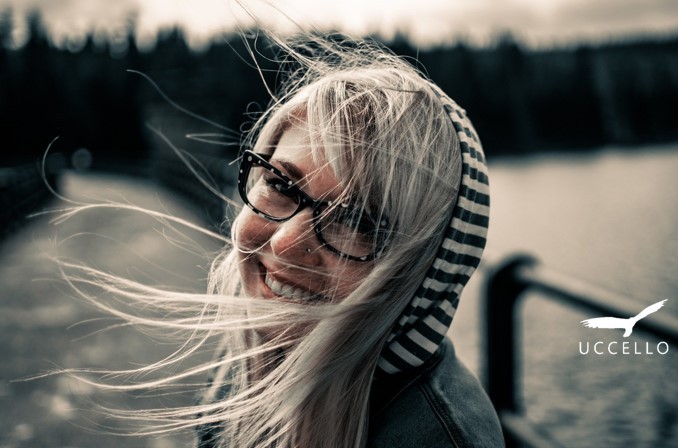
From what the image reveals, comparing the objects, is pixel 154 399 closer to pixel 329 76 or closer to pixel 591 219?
pixel 329 76

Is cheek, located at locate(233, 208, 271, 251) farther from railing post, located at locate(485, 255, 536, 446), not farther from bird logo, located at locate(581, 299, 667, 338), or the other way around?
railing post, located at locate(485, 255, 536, 446)

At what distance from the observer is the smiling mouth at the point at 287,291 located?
1418mm

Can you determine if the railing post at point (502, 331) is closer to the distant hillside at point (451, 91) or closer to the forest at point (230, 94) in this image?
the forest at point (230, 94)

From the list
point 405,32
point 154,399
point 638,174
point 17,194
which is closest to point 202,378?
point 154,399

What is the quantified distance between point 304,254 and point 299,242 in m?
0.03

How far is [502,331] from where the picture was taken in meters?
2.54

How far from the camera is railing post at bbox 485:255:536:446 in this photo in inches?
96.9

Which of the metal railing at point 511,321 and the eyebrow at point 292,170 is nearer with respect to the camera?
the eyebrow at point 292,170

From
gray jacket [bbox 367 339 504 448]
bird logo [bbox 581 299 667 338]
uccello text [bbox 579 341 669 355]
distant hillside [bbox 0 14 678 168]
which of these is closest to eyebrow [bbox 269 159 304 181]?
gray jacket [bbox 367 339 504 448]

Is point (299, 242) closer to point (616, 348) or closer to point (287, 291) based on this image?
point (287, 291)

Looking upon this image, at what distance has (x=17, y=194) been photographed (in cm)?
1277

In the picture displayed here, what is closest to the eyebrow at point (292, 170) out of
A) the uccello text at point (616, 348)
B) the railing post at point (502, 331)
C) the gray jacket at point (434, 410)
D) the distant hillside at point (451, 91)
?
the gray jacket at point (434, 410)

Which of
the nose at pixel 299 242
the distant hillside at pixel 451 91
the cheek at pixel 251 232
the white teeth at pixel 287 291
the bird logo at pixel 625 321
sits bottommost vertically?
the distant hillside at pixel 451 91

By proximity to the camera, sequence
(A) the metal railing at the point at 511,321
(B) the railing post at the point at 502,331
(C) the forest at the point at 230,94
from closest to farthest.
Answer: (A) the metal railing at the point at 511,321
(B) the railing post at the point at 502,331
(C) the forest at the point at 230,94
